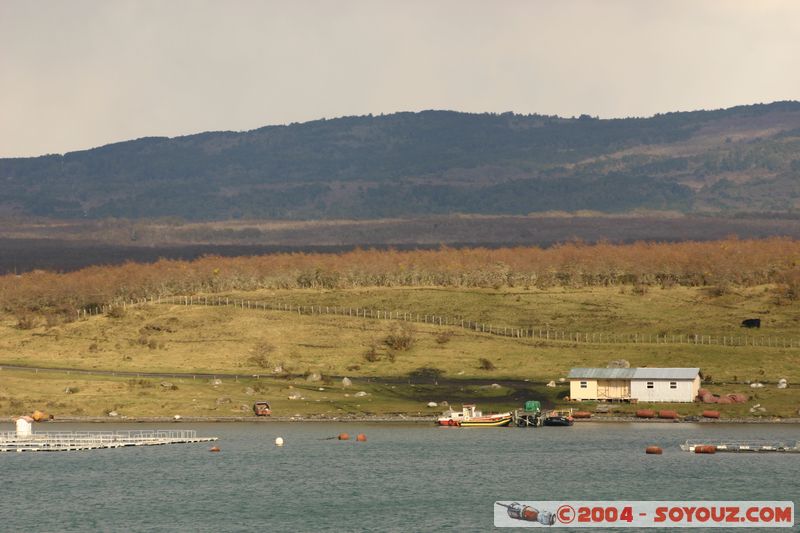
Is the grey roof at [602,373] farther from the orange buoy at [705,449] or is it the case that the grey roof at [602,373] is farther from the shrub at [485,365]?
the orange buoy at [705,449]

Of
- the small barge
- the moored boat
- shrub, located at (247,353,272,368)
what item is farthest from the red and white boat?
shrub, located at (247,353,272,368)

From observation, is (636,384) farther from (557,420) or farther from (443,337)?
(443,337)

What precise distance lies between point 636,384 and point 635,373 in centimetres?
123

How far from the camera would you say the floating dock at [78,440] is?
132m

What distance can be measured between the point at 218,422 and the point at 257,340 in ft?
148

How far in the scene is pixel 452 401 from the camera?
519 feet

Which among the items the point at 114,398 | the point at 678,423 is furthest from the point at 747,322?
the point at 114,398

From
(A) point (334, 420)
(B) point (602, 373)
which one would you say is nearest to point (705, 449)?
(B) point (602, 373)

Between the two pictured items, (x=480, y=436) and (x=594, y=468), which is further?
(x=480, y=436)

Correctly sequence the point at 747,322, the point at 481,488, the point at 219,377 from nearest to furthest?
the point at 481,488 → the point at 219,377 → the point at 747,322

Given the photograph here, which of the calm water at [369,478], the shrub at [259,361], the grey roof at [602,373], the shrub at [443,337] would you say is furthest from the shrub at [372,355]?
the calm water at [369,478]

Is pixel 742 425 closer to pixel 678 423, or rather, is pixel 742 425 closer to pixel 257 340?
pixel 678 423

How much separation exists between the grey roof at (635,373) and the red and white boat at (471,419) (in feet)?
38.2

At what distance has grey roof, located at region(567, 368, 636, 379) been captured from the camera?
156625 millimetres
